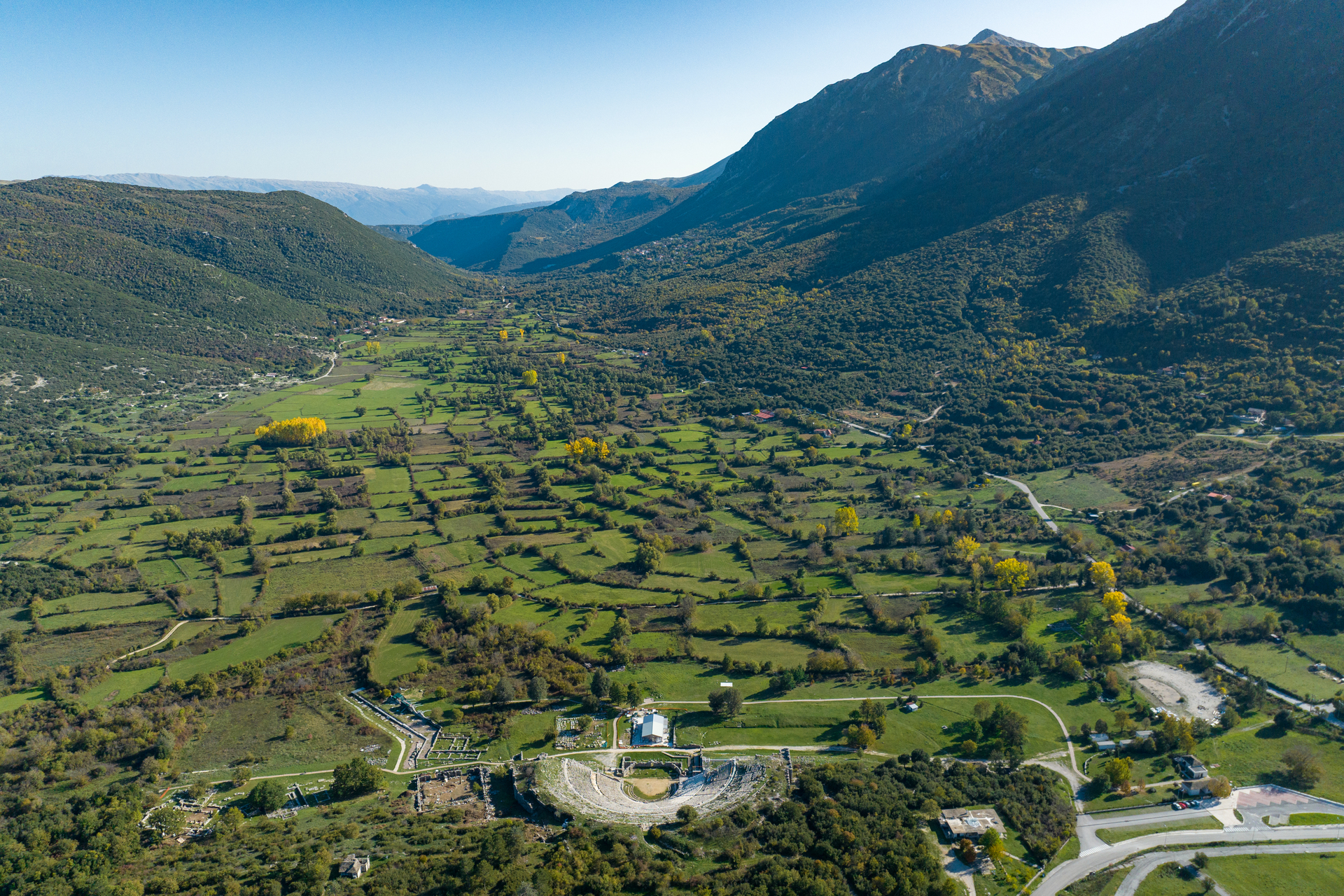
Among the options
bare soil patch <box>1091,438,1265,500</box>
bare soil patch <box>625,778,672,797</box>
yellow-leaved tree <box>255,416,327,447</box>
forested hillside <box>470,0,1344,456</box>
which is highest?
forested hillside <box>470,0,1344,456</box>

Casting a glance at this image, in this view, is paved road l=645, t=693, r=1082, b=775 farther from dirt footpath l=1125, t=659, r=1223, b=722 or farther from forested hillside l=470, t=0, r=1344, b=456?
forested hillside l=470, t=0, r=1344, b=456

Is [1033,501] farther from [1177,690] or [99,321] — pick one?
[99,321]

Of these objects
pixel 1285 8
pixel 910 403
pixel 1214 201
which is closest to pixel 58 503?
pixel 910 403

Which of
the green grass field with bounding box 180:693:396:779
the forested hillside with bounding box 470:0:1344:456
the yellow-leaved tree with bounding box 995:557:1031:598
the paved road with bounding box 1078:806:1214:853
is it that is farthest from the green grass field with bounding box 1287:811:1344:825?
the forested hillside with bounding box 470:0:1344:456

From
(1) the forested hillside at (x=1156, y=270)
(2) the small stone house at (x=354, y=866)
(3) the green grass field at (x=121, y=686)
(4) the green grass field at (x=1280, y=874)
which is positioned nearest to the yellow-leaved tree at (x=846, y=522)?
(1) the forested hillside at (x=1156, y=270)

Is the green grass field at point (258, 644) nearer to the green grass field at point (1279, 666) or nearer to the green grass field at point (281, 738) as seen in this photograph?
the green grass field at point (281, 738)

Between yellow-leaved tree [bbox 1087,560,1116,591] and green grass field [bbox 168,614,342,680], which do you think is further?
yellow-leaved tree [bbox 1087,560,1116,591]
